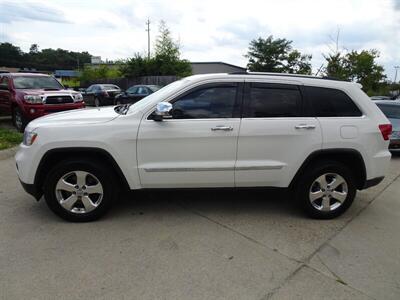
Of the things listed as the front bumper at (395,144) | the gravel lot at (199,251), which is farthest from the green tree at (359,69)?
the gravel lot at (199,251)

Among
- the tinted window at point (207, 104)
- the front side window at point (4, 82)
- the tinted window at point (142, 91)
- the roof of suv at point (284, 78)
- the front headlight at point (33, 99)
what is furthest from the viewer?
the tinted window at point (142, 91)

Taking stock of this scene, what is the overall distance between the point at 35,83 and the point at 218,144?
8.75m

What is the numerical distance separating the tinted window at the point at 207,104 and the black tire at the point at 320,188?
123cm

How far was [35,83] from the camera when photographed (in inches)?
426

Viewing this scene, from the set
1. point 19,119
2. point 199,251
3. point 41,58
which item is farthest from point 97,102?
point 41,58

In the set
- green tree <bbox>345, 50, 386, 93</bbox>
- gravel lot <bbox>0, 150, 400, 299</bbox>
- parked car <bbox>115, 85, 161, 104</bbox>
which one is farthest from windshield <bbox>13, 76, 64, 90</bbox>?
green tree <bbox>345, 50, 386, 93</bbox>

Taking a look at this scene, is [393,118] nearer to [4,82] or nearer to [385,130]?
[385,130]

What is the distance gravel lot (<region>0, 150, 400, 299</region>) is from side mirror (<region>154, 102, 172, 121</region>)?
1.25 m

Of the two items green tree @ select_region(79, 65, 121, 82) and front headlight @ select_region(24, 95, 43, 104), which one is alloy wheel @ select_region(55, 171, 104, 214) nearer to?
front headlight @ select_region(24, 95, 43, 104)

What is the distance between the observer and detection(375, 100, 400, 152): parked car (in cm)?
885

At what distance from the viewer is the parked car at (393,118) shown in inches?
348

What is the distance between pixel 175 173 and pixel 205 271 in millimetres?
1301

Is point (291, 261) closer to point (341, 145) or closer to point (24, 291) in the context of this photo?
point (341, 145)

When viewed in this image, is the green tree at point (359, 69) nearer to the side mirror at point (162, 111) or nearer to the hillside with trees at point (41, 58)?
the side mirror at point (162, 111)
